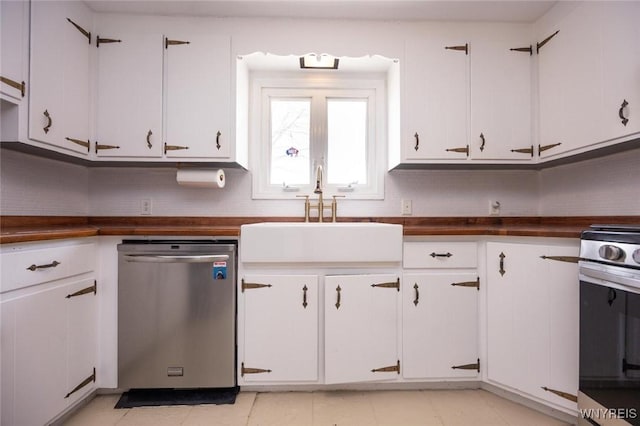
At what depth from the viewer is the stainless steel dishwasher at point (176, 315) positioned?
61.4 inches

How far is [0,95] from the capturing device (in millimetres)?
1305

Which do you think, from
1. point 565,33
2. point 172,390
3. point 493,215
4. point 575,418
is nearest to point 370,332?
point 575,418

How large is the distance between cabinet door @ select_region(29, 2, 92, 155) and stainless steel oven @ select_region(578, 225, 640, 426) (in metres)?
2.62

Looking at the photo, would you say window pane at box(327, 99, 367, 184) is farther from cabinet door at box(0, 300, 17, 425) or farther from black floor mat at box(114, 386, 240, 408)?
cabinet door at box(0, 300, 17, 425)

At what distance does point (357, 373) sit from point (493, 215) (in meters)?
1.49

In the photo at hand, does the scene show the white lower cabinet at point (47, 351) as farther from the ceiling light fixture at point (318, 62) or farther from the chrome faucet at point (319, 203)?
the ceiling light fixture at point (318, 62)

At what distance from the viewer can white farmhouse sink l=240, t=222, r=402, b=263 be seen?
1.55 m

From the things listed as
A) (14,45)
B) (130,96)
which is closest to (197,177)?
(130,96)

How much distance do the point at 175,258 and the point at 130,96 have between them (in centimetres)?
107

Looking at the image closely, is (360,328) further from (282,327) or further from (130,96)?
(130,96)

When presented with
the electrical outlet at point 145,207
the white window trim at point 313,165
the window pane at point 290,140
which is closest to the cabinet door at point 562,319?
the white window trim at point 313,165

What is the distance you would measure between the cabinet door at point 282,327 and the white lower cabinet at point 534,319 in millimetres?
980

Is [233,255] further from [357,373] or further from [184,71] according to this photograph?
[184,71]

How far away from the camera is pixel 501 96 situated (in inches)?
74.5
